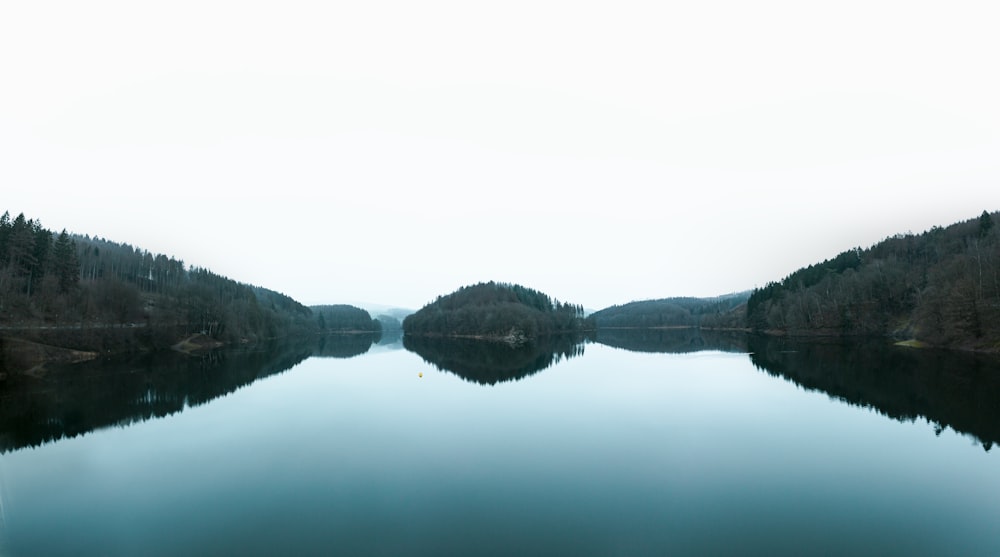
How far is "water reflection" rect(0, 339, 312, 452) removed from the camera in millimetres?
26047

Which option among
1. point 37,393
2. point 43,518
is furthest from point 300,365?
point 43,518

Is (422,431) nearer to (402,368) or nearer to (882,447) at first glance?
(882,447)

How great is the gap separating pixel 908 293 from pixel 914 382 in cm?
7765

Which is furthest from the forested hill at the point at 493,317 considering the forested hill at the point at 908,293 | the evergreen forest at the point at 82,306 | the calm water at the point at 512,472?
the calm water at the point at 512,472

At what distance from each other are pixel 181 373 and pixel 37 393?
50.3ft

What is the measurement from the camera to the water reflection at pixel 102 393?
2605 centimetres

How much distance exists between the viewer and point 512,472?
17.7 m

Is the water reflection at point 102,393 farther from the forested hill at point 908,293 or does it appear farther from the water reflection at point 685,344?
the forested hill at point 908,293

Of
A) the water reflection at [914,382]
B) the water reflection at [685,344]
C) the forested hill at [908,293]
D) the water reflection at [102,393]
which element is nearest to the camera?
the water reflection at [914,382]

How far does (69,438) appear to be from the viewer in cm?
2347

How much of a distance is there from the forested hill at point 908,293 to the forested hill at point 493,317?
63.8 metres

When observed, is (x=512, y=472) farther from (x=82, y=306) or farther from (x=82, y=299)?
(x=82, y=299)

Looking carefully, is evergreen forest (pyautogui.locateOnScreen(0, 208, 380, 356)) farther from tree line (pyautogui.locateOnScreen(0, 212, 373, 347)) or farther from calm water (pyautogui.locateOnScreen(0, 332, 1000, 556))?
calm water (pyautogui.locateOnScreen(0, 332, 1000, 556))

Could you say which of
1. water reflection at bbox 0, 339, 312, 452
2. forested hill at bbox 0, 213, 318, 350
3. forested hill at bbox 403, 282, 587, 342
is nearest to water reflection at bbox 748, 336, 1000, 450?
water reflection at bbox 0, 339, 312, 452
